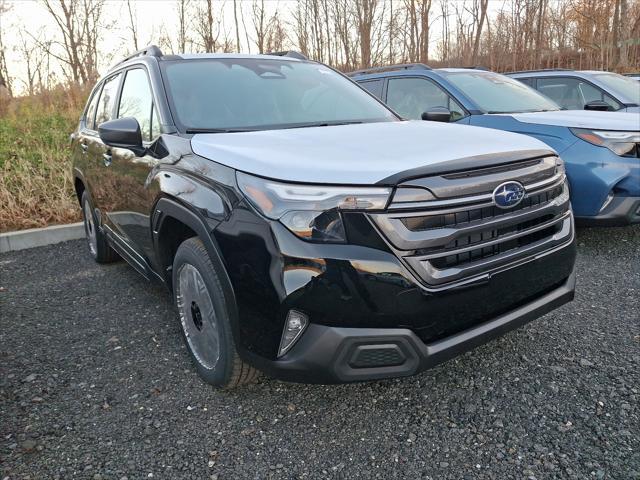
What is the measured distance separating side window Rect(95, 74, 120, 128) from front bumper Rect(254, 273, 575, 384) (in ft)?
8.78

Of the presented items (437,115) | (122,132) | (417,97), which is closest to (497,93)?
(417,97)

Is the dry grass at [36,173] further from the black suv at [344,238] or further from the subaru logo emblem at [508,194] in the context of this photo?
the subaru logo emblem at [508,194]

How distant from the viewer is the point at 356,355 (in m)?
1.74

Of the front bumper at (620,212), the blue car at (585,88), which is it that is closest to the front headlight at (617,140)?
the front bumper at (620,212)

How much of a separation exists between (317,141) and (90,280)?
290cm

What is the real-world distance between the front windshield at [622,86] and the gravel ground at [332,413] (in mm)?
4481

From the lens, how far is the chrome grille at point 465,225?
1.72 m

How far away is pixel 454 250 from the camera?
5.87 feet

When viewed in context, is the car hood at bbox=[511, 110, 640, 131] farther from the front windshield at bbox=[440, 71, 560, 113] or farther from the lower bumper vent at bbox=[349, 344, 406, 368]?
the lower bumper vent at bbox=[349, 344, 406, 368]

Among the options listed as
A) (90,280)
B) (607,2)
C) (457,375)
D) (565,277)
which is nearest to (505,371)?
(457,375)

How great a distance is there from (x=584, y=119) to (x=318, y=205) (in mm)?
3470

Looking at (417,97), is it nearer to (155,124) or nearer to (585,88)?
(585,88)

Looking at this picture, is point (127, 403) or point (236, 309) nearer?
point (236, 309)

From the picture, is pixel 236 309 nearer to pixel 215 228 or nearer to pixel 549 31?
pixel 215 228
